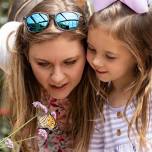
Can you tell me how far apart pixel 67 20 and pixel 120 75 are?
0.35 metres

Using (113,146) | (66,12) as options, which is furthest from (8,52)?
(113,146)

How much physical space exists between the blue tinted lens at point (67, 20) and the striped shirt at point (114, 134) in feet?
1.58

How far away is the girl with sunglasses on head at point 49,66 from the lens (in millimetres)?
2852

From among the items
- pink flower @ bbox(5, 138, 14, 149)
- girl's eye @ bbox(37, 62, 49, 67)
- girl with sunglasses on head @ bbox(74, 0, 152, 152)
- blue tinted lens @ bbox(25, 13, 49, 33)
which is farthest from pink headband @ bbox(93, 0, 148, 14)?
pink flower @ bbox(5, 138, 14, 149)

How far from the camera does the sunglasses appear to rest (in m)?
2.84

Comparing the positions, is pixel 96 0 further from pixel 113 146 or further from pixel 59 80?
pixel 113 146

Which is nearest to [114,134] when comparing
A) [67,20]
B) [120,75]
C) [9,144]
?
[120,75]

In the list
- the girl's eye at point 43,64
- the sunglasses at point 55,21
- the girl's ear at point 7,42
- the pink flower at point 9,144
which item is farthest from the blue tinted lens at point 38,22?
the pink flower at point 9,144

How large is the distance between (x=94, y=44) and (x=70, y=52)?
0.13 meters

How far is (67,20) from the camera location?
284 cm

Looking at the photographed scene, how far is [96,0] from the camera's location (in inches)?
111

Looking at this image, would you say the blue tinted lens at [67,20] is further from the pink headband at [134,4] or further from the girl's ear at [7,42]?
the girl's ear at [7,42]

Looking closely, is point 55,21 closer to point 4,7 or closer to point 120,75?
point 120,75

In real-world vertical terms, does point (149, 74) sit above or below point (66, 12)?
below
